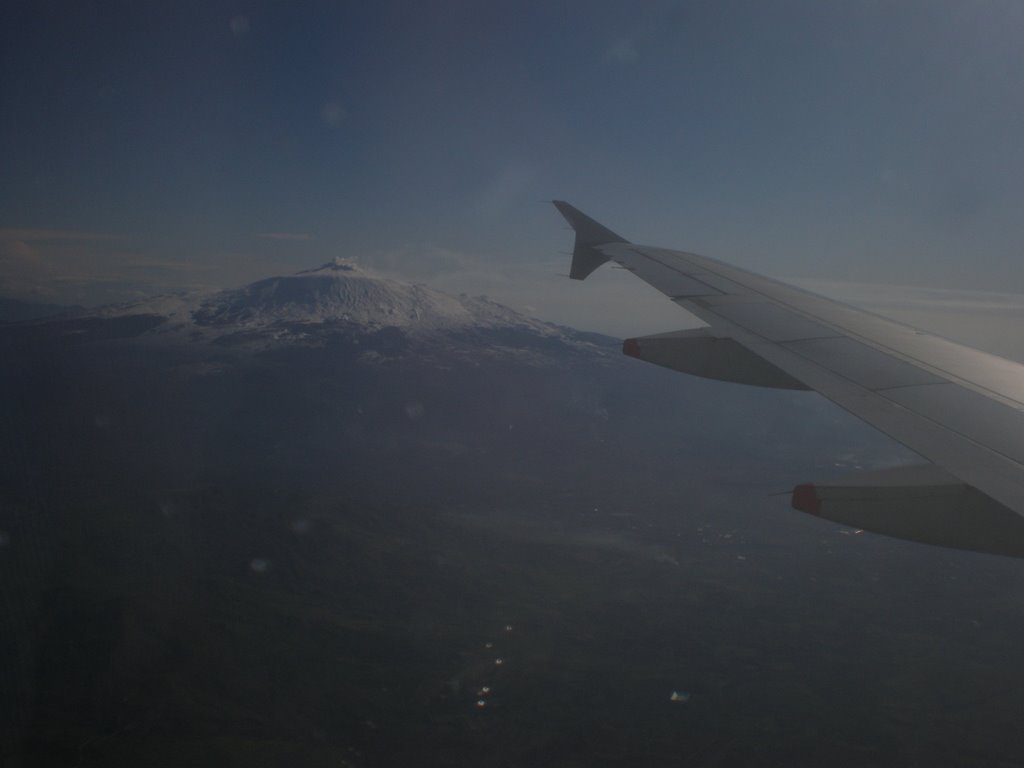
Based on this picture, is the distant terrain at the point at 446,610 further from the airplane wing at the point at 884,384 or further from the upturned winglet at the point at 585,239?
the airplane wing at the point at 884,384

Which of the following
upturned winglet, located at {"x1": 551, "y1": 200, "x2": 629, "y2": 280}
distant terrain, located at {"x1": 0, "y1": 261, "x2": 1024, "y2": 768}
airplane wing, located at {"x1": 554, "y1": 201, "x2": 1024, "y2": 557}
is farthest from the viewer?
distant terrain, located at {"x1": 0, "y1": 261, "x2": 1024, "y2": 768}

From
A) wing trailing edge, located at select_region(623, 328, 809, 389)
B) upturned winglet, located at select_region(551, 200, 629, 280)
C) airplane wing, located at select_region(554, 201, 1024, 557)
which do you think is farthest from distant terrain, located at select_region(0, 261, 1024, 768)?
wing trailing edge, located at select_region(623, 328, 809, 389)

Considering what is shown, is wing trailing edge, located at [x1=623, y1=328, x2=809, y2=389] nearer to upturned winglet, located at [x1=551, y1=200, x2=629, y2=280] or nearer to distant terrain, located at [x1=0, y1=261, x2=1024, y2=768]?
upturned winglet, located at [x1=551, y1=200, x2=629, y2=280]

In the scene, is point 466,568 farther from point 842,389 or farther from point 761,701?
point 842,389

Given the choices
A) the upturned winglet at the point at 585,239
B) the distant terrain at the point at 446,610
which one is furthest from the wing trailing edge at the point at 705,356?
the distant terrain at the point at 446,610

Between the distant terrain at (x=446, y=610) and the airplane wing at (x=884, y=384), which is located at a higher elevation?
the airplane wing at (x=884, y=384)

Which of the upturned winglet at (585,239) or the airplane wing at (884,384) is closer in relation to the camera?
the airplane wing at (884,384)
